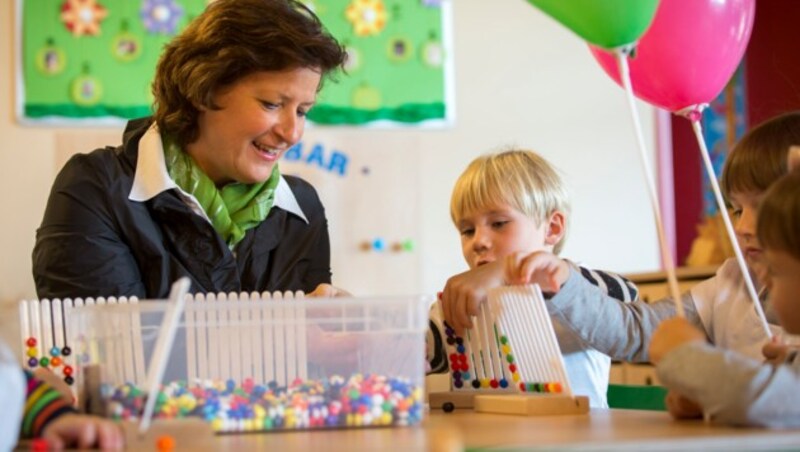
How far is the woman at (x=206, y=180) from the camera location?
190cm

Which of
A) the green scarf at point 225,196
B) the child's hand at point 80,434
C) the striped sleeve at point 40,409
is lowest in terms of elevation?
the child's hand at point 80,434

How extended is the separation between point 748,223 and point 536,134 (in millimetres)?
2827

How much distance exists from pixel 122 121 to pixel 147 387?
3.07m

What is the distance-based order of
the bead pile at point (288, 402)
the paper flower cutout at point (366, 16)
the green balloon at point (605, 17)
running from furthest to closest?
the paper flower cutout at point (366, 16) < the green balloon at point (605, 17) < the bead pile at point (288, 402)

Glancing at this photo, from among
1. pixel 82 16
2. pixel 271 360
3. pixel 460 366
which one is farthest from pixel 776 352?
pixel 82 16

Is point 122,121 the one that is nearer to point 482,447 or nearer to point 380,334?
point 380,334

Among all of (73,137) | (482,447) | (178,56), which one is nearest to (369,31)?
(73,137)

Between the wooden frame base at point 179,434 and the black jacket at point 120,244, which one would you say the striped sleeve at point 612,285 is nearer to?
Result: the black jacket at point 120,244

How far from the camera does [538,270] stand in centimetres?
159

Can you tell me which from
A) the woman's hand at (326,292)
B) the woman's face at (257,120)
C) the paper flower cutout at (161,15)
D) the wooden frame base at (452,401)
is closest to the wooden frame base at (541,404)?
the wooden frame base at (452,401)

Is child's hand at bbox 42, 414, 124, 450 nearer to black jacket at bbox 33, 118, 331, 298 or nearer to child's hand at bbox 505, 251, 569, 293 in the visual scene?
child's hand at bbox 505, 251, 569, 293

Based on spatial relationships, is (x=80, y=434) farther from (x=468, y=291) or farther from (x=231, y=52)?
(x=231, y=52)

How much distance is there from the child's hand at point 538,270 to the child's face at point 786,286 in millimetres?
356

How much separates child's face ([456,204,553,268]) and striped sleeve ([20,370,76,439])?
3.55ft
